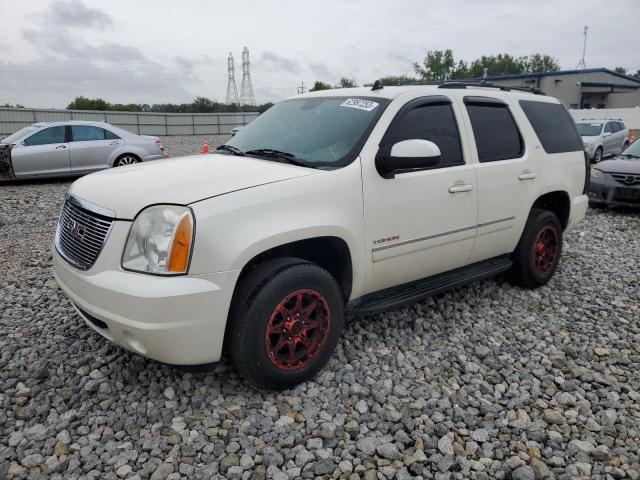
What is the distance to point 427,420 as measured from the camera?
2801 mm

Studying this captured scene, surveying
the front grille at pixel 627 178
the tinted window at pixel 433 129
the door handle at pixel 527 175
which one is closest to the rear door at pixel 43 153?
the tinted window at pixel 433 129

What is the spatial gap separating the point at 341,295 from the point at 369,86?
5.80 feet

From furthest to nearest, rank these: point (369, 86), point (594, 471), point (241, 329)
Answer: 1. point (369, 86)
2. point (241, 329)
3. point (594, 471)

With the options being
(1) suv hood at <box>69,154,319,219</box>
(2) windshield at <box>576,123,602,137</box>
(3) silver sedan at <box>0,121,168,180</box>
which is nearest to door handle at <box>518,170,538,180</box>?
(1) suv hood at <box>69,154,319,219</box>

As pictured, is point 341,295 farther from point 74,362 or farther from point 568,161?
point 568,161

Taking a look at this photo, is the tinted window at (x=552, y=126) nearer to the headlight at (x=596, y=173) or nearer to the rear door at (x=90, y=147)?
the headlight at (x=596, y=173)

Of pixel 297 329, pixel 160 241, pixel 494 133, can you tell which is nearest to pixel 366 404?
pixel 297 329

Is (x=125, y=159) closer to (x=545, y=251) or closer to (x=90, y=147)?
(x=90, y=147)

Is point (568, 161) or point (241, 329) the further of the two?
point (568, 161)

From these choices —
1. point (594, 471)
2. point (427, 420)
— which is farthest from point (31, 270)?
point (594, 471)

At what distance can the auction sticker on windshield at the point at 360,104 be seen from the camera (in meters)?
3.50

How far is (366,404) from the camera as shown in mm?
2941

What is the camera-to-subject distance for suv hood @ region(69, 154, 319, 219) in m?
2.68

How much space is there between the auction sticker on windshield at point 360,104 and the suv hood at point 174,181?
0.75 metres
